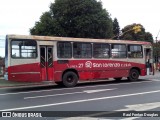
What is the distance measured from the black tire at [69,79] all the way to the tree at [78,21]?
2057 centimetres

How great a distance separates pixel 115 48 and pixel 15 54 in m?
7.32

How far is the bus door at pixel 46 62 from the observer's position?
1688cm

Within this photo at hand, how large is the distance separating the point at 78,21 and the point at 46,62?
2190 cm

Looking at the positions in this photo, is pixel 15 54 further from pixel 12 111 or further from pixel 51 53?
pixel 12 111

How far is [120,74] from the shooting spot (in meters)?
20.4

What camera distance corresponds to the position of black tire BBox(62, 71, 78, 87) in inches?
697

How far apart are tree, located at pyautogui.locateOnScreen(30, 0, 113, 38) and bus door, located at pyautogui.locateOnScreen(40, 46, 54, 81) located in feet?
69.7

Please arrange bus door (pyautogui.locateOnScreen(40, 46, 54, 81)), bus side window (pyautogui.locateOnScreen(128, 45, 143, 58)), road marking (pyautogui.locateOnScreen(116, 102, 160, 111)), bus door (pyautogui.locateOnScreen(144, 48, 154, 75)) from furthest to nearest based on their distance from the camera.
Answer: bus door (pyautogui.locateOnScreen(144, 48, 154, 75)), bus side window (pyautogui.locateOnScreen(128, 45, 143, 58)), bus door (pyautogui.locateOnScreen(40, 46, 54, 81)), road marking (pyautogui.locateOnScreen(116, 102, 160, 111))

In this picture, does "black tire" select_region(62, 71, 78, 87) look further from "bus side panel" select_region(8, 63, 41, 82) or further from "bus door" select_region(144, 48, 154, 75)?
"bus door" select_region(144, 48, 154, 75)

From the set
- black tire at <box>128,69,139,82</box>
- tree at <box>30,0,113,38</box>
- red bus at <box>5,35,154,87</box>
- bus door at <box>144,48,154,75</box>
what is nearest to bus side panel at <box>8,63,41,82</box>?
red bus at <box>5,35,154,87</box>

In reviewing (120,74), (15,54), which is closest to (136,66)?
(120,74)

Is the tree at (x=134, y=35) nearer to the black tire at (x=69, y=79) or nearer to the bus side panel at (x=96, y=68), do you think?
the bus side panel at (x=96, y=68)

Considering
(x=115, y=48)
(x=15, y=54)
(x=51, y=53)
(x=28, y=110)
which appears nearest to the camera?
(x=28, y=110)

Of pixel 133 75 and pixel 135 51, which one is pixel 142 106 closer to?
pixel 133 75
